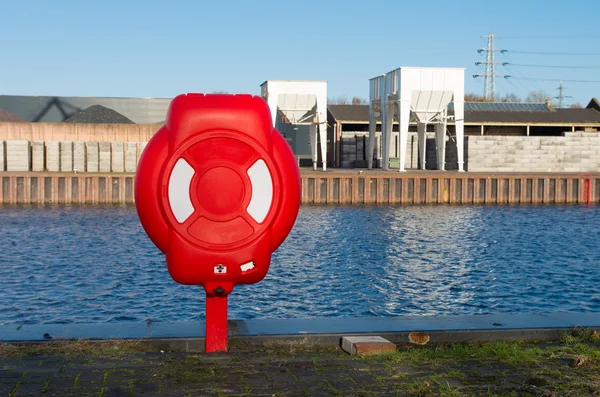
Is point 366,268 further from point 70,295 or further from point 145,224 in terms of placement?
point 145,224

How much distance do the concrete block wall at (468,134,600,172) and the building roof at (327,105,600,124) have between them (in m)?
9.10

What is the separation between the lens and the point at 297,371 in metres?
5.98

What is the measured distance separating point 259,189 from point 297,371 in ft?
4.74

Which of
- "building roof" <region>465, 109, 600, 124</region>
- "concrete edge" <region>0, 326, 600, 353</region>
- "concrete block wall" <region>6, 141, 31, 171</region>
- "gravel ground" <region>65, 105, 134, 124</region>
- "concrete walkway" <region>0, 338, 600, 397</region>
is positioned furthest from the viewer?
"gravel ground" <region>65, 105, 134, 124</region>

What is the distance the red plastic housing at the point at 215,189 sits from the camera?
20.1ft

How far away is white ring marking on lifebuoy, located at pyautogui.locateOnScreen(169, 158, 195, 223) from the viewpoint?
6.11 meters

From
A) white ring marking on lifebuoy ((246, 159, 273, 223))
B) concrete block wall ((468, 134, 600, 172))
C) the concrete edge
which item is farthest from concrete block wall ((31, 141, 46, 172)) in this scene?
white ring marking on lifebuoy ((246, 159, 273, 223))

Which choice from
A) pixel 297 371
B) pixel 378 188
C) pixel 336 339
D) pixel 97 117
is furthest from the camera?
pixel 97 117

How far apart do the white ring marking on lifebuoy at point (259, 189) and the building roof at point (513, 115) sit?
61.5 m

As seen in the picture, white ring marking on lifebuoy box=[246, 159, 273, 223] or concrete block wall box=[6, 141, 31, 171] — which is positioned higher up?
concrete block wall box=[6, 141, 31, 171]

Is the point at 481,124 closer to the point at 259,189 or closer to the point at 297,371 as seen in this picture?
the point at 259,189

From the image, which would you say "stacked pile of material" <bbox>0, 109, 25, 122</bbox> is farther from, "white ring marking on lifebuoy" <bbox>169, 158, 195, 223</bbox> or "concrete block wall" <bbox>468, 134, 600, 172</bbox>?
"white ring marking on lifebuoy" <bbox>169, 158, 195, 223</bbox>

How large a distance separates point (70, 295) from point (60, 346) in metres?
12.2

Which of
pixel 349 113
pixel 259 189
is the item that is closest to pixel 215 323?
pixel 259 189
